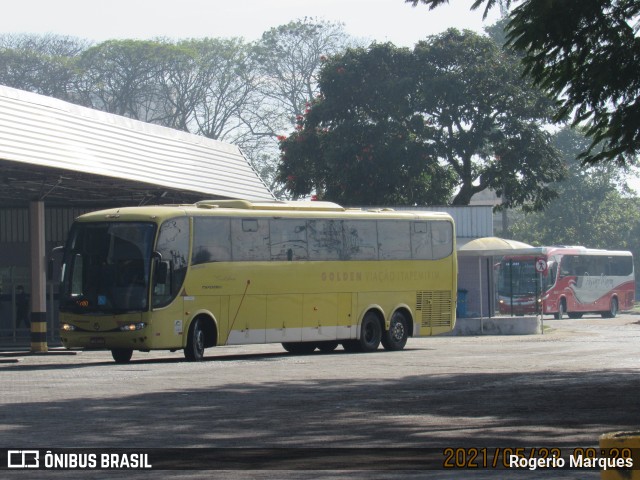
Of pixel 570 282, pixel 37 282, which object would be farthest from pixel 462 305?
pixel 37 282

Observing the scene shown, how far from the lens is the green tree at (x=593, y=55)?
51.4 ft

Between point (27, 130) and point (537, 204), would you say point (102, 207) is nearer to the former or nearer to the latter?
point (27, 130)

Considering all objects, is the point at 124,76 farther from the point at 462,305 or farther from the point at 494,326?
the point at 494,326

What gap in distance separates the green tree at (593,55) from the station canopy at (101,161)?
41.0 ft

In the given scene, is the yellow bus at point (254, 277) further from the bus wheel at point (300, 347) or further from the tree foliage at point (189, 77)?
the tree foliage at point (189, 77)

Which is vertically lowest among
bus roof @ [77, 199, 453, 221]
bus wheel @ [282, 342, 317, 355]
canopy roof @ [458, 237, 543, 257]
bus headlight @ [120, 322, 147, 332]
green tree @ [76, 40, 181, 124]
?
bus wheel @ [282, 342, 317, 355]

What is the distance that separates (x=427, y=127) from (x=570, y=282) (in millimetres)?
14948

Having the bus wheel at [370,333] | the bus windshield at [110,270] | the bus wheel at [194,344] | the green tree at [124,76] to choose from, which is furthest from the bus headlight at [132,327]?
the green tree at [124,76]

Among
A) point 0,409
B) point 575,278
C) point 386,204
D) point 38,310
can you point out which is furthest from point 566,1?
point 575,278

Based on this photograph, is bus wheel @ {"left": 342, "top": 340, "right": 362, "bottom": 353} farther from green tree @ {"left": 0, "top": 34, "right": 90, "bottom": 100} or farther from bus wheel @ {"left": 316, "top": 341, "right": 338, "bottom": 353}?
green tree @ {"left": 0, "top": 34, "right": 90, "bottom": 100}

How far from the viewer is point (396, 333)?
3350 cm

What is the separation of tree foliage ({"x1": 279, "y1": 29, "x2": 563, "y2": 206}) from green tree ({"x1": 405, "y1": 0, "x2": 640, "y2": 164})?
39.4m

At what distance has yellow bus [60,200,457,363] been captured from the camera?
2756 cm

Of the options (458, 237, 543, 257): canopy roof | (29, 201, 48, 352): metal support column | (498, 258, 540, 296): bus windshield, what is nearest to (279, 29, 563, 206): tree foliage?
(498, 258, 540, 296): bus windshield
